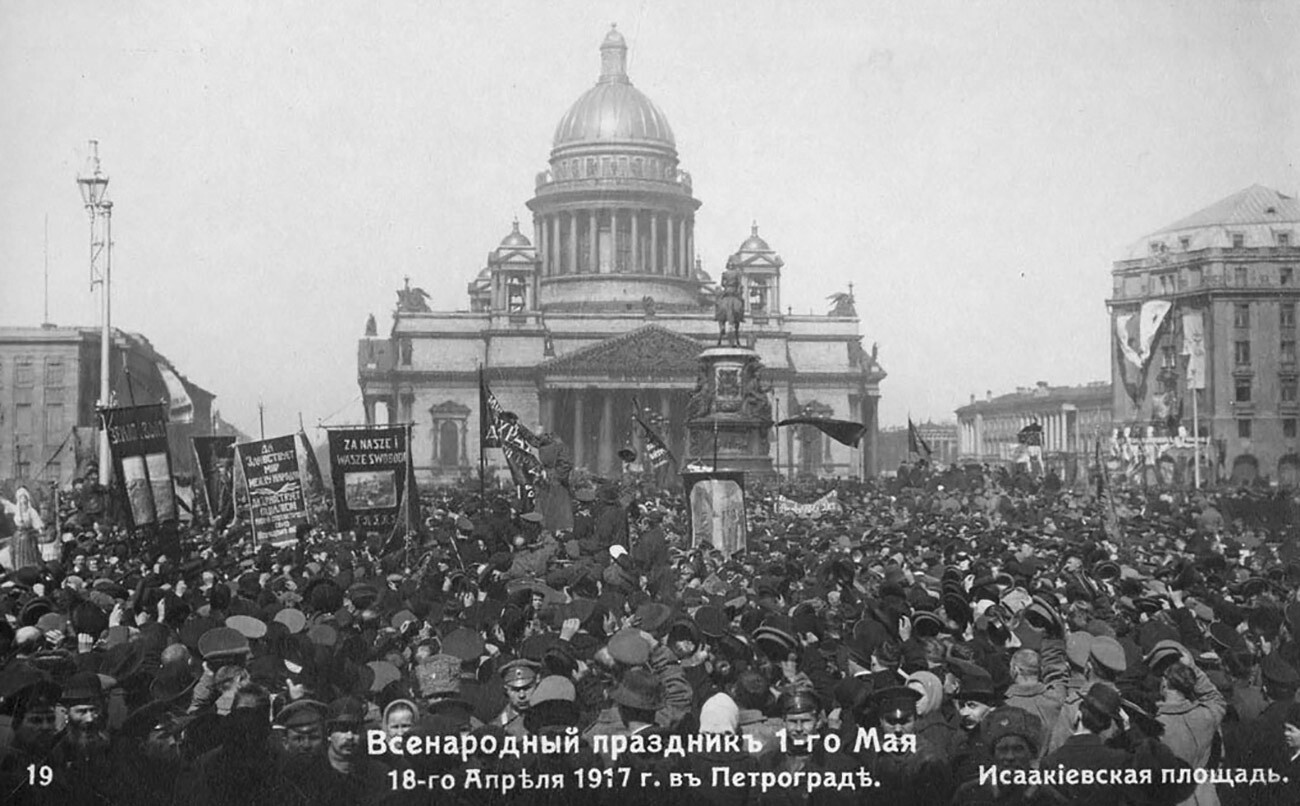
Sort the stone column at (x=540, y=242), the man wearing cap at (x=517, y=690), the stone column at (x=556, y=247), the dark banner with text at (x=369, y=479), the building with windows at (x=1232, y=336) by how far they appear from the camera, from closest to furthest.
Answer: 1. the man wearing cap at (x=517, y=690)
2. the dark banner with text at (x=369, y=479)
3. the building with windows at (x=1232, y=336)
4. the stone column at (x=556, y=247)
5. the stone column at (x=540, y=242)

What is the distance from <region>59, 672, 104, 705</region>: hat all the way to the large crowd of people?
27mm

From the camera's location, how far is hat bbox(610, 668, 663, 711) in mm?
9289

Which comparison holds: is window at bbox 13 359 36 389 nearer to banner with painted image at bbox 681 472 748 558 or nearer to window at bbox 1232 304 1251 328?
window at bbox 1232 304 1251 328

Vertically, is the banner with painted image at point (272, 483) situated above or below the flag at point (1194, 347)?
below

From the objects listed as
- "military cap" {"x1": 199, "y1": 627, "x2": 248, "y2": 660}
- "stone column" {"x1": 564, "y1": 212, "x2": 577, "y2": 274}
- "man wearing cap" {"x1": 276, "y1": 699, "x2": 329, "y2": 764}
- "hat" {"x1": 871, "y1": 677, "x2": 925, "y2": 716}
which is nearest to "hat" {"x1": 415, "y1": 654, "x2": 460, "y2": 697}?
"man wearing cap" {"x1": 276, "y1": 699, "x2": 329, "y2": 764}

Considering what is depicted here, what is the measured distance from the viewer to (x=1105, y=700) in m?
8.73

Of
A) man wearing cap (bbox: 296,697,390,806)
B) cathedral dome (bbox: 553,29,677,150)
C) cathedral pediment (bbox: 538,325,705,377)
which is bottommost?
man wearing cap (bbox: 296,697,390,806)

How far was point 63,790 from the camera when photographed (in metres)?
9.70

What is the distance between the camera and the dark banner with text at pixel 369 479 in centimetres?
2103

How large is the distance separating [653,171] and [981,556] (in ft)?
274

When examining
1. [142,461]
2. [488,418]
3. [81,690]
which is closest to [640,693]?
[81,690]

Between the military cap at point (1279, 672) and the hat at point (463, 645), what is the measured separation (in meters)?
5.51

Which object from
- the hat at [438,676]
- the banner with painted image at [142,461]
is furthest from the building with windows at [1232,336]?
the hat at [438,676]

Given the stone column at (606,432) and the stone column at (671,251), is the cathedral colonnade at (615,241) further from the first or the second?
the stone column at (606,432)
